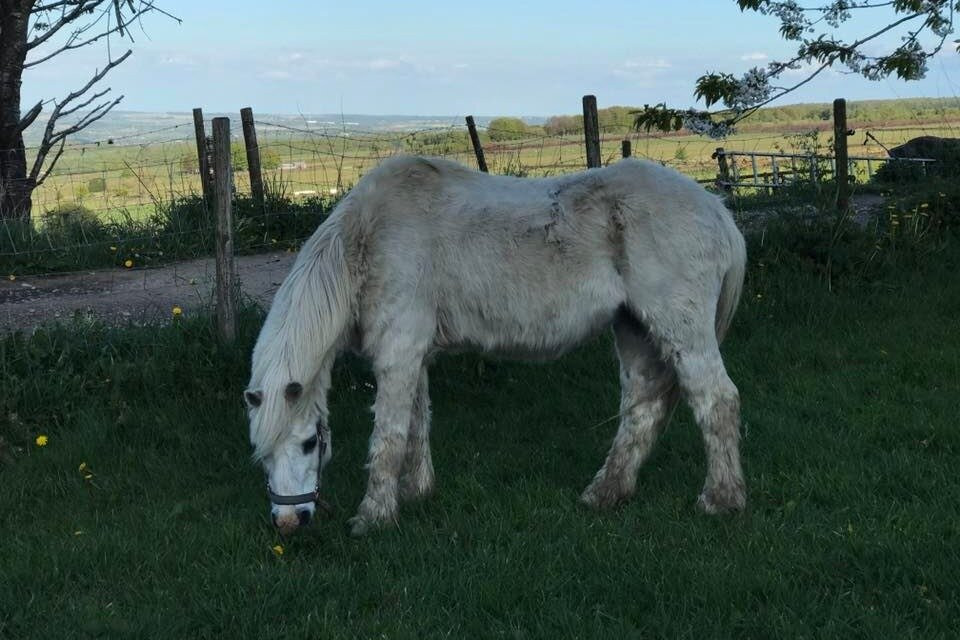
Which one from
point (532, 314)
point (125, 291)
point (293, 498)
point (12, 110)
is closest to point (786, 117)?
point (12, 110)

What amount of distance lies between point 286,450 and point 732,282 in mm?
2408

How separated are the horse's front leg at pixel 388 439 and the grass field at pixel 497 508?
0.46 feet

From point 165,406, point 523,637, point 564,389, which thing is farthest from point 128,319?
point 523,637

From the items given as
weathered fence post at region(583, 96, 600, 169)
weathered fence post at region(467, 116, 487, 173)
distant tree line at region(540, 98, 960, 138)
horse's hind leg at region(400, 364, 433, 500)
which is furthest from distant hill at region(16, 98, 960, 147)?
horse's hind leg at region(400, 364, 433, 500)

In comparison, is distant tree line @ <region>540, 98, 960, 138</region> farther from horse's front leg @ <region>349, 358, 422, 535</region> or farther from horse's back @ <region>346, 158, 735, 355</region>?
horse's front leg @ <region>349, 358, 422, 535</region>

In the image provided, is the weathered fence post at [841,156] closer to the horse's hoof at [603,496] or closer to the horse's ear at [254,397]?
the horse's hoof at [603,496]

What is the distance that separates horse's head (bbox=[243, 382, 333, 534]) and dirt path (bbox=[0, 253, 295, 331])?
298 centimetres

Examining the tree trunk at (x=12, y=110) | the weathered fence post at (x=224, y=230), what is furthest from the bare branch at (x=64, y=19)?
the weathered fence post at (x=224, y=230)

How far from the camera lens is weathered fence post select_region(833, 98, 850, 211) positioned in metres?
8.91

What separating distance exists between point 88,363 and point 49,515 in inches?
67.0

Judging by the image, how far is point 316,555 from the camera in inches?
163

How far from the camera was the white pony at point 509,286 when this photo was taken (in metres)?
4.48

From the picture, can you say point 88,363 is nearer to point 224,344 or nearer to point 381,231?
point 224,344

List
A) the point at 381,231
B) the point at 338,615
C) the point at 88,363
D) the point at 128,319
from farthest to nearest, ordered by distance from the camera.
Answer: the point at 128,319 → the point at 88,363 → the point at 381,231 → the point at 338,615
